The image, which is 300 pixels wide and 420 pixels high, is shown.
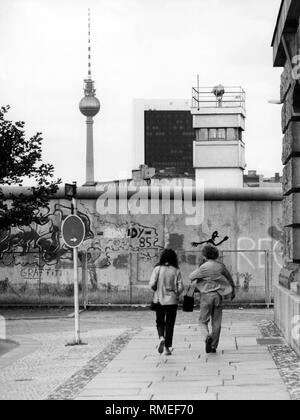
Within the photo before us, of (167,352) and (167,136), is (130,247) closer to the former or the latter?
(167,352)

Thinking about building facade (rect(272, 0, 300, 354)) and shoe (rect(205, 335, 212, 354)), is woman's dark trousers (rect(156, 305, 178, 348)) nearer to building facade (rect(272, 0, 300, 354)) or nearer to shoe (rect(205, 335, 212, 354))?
shoe (rect(205, 335, 212, 354))

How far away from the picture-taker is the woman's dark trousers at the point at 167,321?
1543cm

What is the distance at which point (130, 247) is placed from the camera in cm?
2898

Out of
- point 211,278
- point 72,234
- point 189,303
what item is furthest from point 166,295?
point 72,234

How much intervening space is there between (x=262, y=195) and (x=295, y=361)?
14959mm

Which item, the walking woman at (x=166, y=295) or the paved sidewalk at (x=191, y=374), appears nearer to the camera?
the paved sidewalk at (x=191, y=374)

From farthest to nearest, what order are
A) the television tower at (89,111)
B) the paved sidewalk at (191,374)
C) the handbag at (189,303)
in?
the television tower at (89,111) < the handbag at (189,303) < the paved sidewalk at (191,374)

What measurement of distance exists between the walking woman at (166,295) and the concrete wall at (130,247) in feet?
41.6

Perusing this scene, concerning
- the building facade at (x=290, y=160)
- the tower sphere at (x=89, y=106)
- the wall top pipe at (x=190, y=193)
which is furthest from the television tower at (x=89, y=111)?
the building facade at (x=290, y=160)

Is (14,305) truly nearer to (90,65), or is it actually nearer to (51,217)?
(51,217)

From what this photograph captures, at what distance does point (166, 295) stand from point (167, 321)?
0.40 metres

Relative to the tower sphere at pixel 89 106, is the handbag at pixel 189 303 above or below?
below

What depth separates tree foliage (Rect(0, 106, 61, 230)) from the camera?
2342 centimetres

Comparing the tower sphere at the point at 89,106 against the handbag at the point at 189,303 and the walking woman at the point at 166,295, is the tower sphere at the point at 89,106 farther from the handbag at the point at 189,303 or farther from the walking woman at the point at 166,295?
the handbag at the point at 189,303
